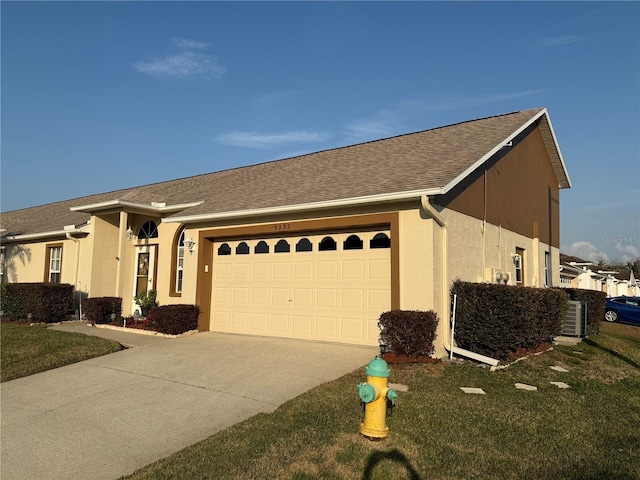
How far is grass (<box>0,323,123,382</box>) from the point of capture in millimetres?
8797

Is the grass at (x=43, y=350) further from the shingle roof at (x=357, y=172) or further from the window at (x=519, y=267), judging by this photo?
the window at (x=519, y=267)

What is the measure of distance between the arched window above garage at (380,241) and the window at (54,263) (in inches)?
540

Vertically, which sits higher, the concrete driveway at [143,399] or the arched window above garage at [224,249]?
the arched window above garage at [224,249]

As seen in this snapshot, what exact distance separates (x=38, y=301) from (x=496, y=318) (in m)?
13.1

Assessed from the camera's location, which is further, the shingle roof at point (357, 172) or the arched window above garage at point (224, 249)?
the arched window above garage at point (224, 249)

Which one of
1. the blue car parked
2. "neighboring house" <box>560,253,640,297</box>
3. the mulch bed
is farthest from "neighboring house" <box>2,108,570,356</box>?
"neighboring house" <box>560,253,640,297</box>

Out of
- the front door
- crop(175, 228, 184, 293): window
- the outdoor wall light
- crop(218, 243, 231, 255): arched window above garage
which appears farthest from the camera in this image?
the front door

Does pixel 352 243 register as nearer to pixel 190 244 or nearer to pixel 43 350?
pixel 190 244

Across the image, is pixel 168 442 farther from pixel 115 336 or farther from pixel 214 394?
pixel 115 336

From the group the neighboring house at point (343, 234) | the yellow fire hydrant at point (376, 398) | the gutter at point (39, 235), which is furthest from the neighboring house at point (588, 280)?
the gutter at point (39, 235)

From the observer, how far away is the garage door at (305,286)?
1001 cm

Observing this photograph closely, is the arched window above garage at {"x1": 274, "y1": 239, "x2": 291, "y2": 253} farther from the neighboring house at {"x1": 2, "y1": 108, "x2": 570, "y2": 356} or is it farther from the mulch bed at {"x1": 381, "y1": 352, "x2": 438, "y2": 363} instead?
the mulch bed at {"x1": 381, "y1": 352, "x2": 438, "y2": 363}

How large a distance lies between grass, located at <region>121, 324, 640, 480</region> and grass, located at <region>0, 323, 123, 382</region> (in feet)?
17.3

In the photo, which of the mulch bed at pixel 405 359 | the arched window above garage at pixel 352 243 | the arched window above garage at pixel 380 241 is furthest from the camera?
the arched window above garage at pixel 352 243
